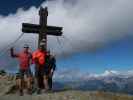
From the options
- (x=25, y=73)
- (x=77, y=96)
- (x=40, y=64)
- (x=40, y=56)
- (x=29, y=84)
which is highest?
(x=40, y=56)

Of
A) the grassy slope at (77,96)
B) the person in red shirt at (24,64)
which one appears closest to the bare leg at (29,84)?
the person in red shirt at (24,64)

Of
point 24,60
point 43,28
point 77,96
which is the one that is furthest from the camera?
point 43,28

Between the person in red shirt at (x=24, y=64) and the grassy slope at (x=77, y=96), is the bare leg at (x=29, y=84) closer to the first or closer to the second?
the person in red shirt at (x=24, y=64)

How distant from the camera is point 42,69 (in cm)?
2130

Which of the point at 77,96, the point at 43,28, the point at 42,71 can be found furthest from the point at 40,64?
the point at 43,28

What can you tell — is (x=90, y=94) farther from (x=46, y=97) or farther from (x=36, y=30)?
(x=36, y=30)

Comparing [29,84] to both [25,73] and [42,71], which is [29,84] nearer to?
[25,73]

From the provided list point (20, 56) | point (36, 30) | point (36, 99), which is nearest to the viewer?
point (36, 99)

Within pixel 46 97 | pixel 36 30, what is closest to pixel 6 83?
pixel 36 30

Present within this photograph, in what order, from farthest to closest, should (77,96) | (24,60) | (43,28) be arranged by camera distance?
(43,28) < (24,60) < (77,96)

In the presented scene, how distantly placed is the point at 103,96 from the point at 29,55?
16.5 ft

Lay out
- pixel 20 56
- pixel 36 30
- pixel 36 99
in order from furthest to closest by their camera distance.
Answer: pixel 36 30 → pixel 20 56 → pixel 36 99

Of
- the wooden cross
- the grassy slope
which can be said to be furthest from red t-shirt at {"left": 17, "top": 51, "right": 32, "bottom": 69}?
the wooden cross

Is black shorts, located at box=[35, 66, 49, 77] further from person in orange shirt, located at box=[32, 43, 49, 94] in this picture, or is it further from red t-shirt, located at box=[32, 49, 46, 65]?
red t-shirt, located at box=[32, 49, 46, 65]
